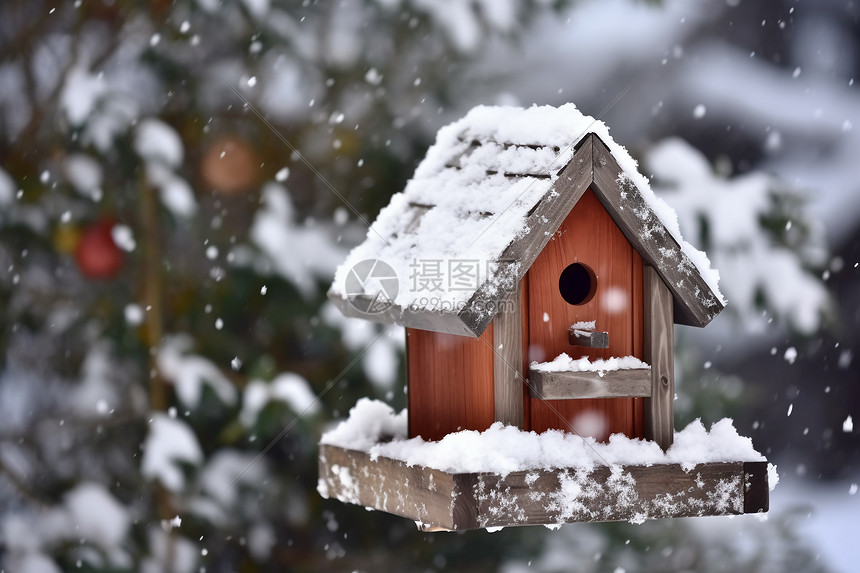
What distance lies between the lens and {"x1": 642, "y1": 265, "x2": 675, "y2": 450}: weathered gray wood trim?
1836mm

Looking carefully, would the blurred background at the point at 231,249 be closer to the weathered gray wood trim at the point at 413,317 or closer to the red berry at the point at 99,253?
the red berry at the point at 99,253

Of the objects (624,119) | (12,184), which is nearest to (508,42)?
(624,119)

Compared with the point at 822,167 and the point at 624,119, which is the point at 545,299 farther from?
the point at 822,167

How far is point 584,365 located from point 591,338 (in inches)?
2.0

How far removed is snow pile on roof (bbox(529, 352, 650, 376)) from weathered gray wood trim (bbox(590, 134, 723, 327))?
156mm

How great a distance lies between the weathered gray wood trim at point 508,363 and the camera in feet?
5.63

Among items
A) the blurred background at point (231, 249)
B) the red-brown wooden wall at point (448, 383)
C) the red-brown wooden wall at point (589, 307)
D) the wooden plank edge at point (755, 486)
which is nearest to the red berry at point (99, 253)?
the blurred background at point (231, 249)

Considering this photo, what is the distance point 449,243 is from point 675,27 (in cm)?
276

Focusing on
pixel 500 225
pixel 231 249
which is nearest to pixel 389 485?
pixel 500 225

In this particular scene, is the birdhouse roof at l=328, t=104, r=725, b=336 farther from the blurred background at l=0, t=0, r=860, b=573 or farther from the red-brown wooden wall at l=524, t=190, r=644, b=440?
the blurred background at l=0, t=0, r=860, b=573

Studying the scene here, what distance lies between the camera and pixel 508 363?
5.64ft

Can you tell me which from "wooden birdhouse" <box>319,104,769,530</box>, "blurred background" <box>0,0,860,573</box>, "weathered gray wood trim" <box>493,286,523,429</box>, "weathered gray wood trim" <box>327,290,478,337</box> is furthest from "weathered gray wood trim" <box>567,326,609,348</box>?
"blurred background" <box>0,0,860,573</box>

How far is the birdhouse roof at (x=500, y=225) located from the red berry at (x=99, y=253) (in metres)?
1.64

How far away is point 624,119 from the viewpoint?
417 centimetres
